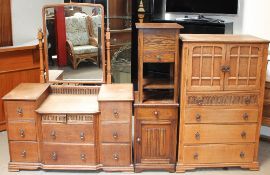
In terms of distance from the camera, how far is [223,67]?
278cm

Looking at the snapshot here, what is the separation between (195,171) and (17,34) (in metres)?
2.34

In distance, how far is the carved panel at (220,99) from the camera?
9.34 ft

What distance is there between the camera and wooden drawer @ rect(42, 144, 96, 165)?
290cm

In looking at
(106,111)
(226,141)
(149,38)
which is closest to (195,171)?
(226,141)

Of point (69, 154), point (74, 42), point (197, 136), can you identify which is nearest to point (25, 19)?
point (74, 42)

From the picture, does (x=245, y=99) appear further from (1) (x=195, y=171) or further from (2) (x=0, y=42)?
(2) (x=0, y=42)

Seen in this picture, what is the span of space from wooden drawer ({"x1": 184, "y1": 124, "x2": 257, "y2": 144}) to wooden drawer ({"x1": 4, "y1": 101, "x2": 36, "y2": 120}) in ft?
4.06

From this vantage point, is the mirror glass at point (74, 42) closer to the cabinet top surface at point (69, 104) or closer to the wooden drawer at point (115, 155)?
the cabinet top surface at point (69, 104)

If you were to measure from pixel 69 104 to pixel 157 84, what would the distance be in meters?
0.75

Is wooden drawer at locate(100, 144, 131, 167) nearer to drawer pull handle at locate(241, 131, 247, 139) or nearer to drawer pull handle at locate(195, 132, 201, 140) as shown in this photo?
drawer pull handle at locate(195, 132, 201, 140)

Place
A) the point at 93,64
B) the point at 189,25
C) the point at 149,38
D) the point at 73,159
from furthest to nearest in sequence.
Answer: the point at 189,25, the point at 93,64, the point at 73,159, the point at 149,38

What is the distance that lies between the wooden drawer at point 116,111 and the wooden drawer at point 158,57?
380 mm

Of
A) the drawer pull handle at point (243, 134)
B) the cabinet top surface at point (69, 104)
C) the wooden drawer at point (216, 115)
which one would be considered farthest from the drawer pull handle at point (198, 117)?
the cabinet top surface at point (69, 104)

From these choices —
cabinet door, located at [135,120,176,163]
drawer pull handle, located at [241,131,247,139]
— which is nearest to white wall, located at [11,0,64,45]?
cabinet door, located at [135,120,176,163]
